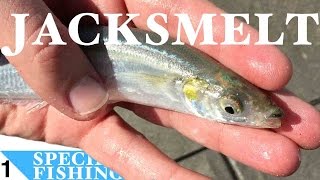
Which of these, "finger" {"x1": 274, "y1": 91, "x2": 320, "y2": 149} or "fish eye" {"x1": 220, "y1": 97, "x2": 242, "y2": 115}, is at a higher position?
"fish eye" {"x1": 220, "y1": 97, "x2": 242, "y2": 115}

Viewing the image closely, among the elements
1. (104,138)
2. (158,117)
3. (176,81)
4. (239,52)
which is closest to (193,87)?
(176,81)

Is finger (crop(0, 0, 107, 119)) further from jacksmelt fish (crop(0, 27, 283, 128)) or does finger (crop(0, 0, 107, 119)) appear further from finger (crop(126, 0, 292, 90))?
finger (crop(126, 0, 292, 90))

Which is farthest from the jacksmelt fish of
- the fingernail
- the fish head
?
the fingernail

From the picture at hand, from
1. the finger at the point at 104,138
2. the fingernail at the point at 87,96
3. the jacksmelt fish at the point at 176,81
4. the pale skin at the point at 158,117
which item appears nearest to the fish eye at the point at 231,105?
the jacksmelt fish at the point at 176,81

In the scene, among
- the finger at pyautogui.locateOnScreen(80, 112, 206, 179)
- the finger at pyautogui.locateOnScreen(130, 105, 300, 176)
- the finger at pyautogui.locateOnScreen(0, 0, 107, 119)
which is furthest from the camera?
the finger at pyautogui.locateOnScreen(80, 112, 206, 179)

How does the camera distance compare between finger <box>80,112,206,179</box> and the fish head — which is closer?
the fish head

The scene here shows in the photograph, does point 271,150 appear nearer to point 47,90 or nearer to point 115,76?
point 115,76

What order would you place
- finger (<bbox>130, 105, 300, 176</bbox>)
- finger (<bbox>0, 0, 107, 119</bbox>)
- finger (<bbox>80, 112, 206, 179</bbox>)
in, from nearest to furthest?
finger (<bbox>0, 0, 107, 119</bbox>)
finger (<bbox>130, 105, 300, 176</bbox>)
finger (<bbox>80, 112, 206, 179</bbox>)

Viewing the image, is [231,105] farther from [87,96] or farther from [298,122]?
[87,96]
